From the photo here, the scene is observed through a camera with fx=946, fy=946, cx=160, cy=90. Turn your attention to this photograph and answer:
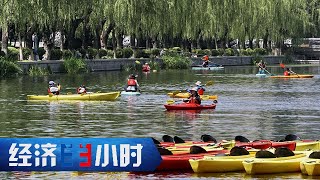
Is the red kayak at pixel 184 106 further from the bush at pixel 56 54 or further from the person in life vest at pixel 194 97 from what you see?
the bush at pixel 56 54

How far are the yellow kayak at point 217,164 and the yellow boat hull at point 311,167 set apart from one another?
4.49ft

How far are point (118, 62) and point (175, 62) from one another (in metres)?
6.76

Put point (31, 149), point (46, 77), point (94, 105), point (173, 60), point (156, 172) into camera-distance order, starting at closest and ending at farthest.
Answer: point (31, 149), point (156, 172), point (94, 105), point (46, 77), point (173, 60)

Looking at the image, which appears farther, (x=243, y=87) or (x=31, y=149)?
(x=243, y=87)

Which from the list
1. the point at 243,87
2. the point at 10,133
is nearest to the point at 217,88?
the point at 243,87

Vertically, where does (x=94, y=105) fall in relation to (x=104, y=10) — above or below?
below

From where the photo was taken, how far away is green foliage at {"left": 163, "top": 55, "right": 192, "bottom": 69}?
79.9 metres

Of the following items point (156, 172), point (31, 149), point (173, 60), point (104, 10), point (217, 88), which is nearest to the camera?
point (31, 149)

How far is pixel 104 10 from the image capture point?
69.1m

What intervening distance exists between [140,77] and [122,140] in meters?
47.2

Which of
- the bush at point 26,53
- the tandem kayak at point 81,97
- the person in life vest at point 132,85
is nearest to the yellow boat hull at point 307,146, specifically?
the tandem kayak at point 81,97

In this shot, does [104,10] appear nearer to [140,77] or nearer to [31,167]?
[140,77]

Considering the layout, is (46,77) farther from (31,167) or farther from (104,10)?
(31,167)

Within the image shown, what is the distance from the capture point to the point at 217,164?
20562 millimetres
